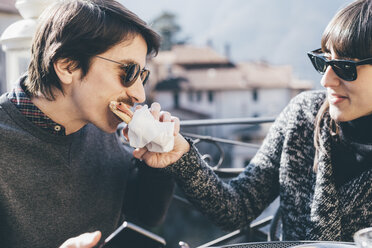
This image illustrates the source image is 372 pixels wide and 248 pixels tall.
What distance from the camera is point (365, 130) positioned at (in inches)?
69.5

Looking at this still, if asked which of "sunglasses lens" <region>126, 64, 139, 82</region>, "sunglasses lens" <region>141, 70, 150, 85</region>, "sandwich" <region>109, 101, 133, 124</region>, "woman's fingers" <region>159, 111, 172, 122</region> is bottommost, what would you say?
"woman's fingers" <region>159, 111, 172, 122</region>

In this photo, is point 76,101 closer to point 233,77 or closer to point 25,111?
point 25,111

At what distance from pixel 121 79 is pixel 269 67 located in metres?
53.5

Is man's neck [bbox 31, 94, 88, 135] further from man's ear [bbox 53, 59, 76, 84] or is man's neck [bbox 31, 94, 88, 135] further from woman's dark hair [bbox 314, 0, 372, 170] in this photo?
woman's dark hair [bbox 314, 0, 372, 170]

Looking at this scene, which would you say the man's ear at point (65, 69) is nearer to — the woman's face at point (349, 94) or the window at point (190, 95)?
the woman's face at point (349, 94)

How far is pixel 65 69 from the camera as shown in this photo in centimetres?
179

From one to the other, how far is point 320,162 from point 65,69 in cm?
117

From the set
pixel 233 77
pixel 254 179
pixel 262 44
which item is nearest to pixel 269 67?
pixel 233 77

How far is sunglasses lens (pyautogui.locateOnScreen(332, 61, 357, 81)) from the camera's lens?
1.64 metres

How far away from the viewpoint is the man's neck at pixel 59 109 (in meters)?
1.79

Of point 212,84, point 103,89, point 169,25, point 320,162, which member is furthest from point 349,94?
point 169,25

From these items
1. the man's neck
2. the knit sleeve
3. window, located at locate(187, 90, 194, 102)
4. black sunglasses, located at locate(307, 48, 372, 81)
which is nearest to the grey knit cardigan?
the knit sleeve

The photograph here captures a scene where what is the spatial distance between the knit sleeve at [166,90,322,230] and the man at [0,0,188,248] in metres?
0.11

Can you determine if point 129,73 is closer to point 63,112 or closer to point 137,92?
point 137,92
